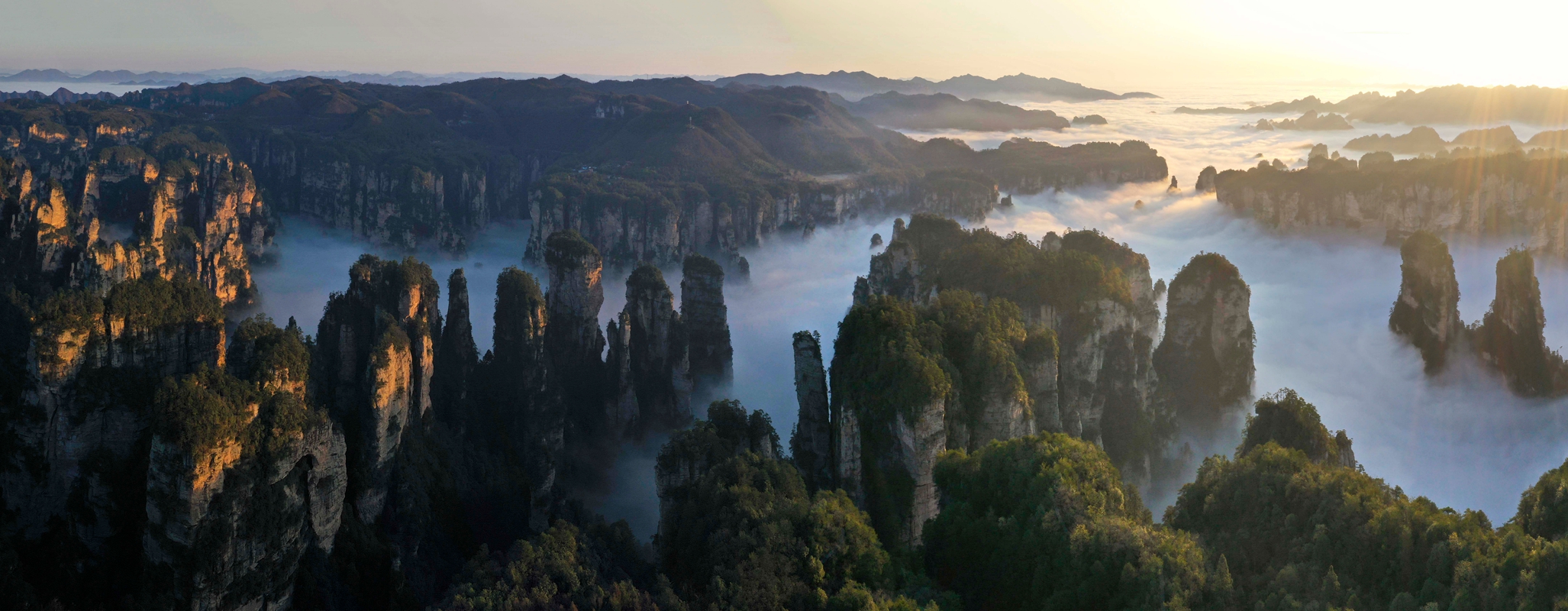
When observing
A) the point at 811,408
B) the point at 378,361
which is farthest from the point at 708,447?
the point at 378,361

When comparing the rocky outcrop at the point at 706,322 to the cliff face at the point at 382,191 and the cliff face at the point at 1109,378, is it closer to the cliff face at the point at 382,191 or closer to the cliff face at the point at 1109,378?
the cliff face at the point at 1109,378

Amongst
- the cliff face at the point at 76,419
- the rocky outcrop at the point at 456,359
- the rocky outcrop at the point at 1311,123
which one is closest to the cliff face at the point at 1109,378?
the rocky outcrop at the point at 456,359

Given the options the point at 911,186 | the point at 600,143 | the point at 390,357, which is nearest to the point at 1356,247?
the point at 911,186

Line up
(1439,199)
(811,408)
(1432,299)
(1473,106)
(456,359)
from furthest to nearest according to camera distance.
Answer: (1473,106) → (1439,199) → (1432,299) → (456,359) → (811,408)

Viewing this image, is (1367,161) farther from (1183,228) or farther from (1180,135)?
(1180,135)

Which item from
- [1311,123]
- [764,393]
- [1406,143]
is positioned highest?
[1311,123]

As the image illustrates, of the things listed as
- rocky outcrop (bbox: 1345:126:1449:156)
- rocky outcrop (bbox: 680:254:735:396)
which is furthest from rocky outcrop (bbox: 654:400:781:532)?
rocky outcrop (bbox: 1345:126:1449:156)

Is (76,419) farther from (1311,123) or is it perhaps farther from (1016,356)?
(1311,123)
